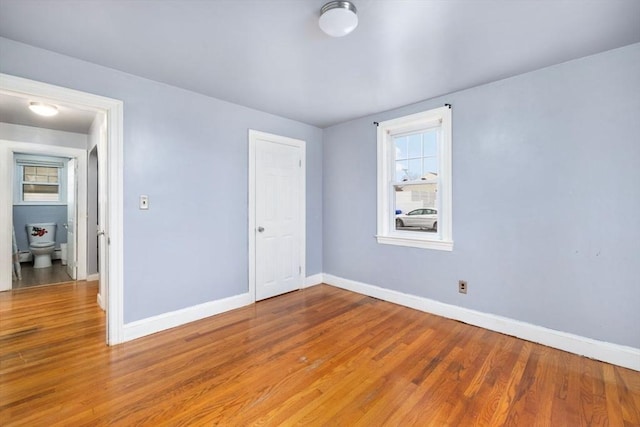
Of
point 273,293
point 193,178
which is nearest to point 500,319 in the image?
point 273,293

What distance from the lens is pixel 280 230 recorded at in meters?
3.79

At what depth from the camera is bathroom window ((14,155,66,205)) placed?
18.0 feet

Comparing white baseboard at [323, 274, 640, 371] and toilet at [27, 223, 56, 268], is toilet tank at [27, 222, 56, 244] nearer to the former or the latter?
toilet at [27, 223, 56, 268]

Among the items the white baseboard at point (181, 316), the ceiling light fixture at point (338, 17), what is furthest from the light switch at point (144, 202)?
the ceiling light fixture at point (338, 17)

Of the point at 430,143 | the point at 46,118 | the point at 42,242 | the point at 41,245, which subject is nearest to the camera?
the point at 430,143

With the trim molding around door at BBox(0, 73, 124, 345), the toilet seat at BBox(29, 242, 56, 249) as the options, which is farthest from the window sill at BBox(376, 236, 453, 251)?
the toilet seat at BBox(29, 242, 56, 249)

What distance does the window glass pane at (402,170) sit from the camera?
11.3ft

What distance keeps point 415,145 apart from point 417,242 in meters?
1.17

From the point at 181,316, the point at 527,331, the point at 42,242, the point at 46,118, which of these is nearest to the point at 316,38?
the point at 181,316

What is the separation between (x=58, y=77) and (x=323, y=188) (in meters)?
3.09

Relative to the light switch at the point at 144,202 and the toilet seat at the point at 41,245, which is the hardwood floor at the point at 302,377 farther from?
the toilet seat at the point at 41,245

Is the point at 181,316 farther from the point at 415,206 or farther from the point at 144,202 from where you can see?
the point at 415,206

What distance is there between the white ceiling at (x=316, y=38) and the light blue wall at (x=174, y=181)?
0.17 m

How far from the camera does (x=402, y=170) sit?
11.5 feet
